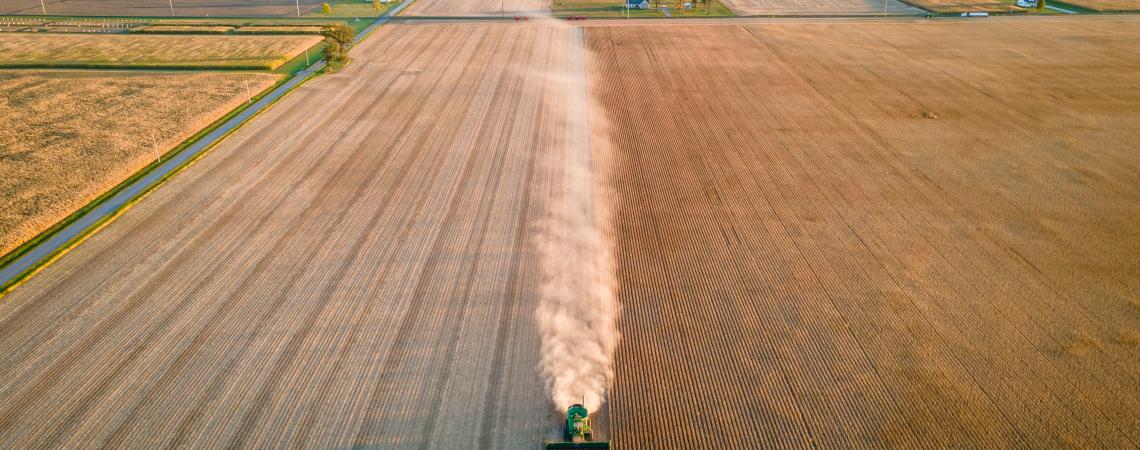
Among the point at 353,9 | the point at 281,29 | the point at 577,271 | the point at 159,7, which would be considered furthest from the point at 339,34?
the point at 159,7

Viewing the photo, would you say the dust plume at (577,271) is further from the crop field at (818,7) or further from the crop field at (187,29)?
the crop field at (818,7)

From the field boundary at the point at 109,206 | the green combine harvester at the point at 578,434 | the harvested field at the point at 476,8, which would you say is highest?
the harvested field at the point at 476,8

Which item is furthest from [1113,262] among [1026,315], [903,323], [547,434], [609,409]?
[547,434]

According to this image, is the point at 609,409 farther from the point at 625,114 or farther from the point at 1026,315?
the point at 625,114

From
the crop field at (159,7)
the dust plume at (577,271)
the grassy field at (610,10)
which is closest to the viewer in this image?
the dust plume at (577,271)

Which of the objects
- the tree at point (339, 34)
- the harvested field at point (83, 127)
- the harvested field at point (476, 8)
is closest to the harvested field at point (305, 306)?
the harvested field at point (83, 127)

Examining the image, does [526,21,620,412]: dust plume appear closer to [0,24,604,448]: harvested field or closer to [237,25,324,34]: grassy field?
[0,24,604,448]: harvested field

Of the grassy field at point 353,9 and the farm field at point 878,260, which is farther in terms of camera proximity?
the grassy field at point 353,9
